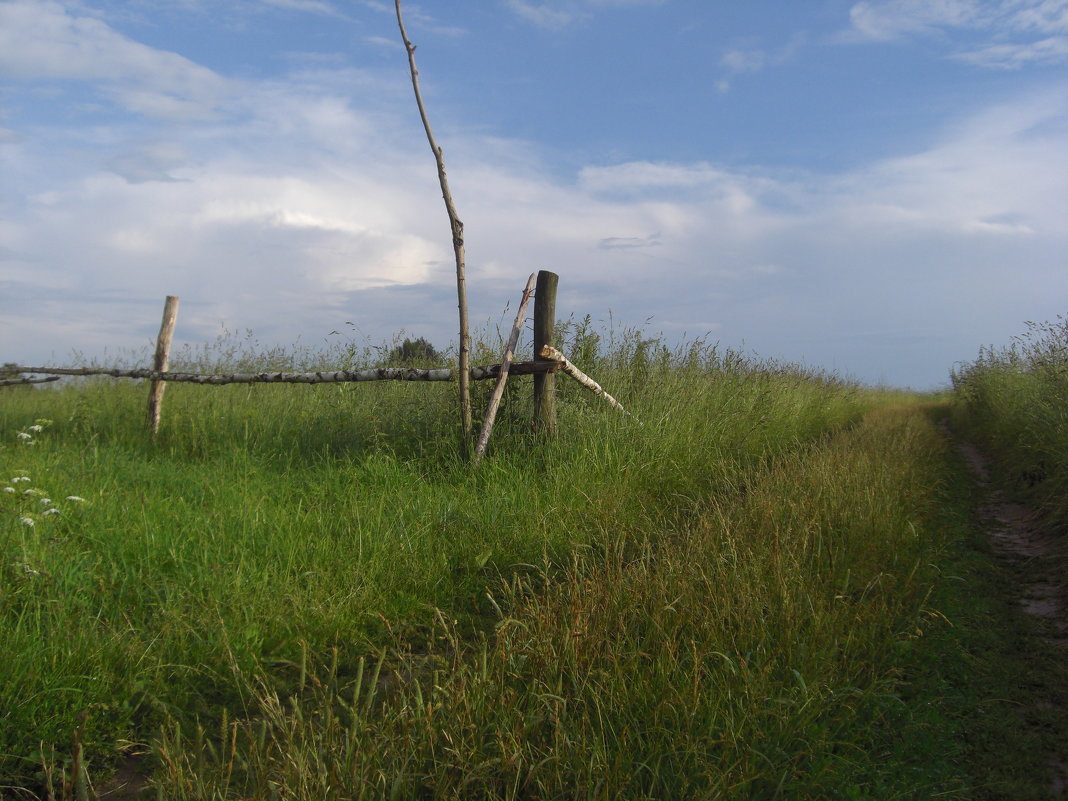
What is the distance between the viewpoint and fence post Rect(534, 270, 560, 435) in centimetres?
660

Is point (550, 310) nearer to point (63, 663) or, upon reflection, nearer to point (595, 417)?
point (595, 417)

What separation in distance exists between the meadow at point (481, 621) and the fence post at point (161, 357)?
69.3 inches

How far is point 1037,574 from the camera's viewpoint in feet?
16.8

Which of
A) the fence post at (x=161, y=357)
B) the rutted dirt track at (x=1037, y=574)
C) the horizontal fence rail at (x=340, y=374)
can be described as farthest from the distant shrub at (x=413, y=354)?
the rutted dirt track at (x=1037, y=574)

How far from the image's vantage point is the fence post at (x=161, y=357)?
8875 millimetres

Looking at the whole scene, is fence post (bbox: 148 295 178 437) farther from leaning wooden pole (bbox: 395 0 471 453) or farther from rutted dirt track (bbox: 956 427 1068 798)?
rutted dirt track (bbox: 956 427 1068 798)

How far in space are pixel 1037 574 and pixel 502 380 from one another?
4505mm

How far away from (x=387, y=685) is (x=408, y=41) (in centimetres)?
575

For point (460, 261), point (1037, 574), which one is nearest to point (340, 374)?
point (460, 261)

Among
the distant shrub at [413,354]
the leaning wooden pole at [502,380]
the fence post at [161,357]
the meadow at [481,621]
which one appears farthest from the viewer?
the distant shrub at [413,354]

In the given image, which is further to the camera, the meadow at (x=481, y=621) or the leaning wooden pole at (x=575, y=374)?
the leaning wooden pole at (x=575, y=374)

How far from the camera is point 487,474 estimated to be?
19.6ft

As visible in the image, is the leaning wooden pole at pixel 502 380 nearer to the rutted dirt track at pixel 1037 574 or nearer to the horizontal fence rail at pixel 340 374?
the horizontal fence rail at pixel 340 374

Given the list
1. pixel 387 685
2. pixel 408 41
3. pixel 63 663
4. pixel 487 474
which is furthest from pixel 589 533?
pixel 408 41
